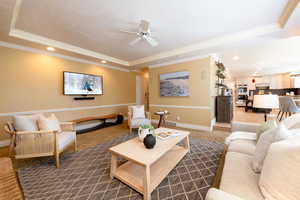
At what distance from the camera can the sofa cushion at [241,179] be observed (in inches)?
34.7

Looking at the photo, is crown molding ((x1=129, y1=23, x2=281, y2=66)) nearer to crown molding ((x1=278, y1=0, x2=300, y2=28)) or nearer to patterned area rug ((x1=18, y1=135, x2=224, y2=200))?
crown molding ((x1=278, y1=0, x2=300, y2=28))

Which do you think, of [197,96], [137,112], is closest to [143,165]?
[137,112]

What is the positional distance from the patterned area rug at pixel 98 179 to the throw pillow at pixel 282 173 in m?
0.78

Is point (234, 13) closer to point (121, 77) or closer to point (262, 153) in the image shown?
point (262, 153)

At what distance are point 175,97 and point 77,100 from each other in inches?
132

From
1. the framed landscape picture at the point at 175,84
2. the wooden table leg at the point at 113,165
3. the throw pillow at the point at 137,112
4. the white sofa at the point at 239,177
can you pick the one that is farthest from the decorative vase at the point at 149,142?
the framed landscape picture at the point at 175,84

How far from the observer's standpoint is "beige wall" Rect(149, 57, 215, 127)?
3.74 m

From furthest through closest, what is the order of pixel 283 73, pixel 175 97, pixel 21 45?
pixel 283 73 < pixel 175 97 < pixel 21 45

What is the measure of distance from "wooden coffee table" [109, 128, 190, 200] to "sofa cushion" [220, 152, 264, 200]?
2.31 ft

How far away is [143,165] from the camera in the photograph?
1.33 metres

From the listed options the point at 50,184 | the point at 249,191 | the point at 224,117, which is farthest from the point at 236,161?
the point at 224,117

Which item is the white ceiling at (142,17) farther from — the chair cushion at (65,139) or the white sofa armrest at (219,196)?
the white sofa armrest at (219,196)

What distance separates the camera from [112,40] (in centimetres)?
305

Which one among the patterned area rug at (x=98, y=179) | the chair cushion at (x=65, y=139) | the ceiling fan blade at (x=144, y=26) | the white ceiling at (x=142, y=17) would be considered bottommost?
the patterned area rug at (x=98, y=179)
